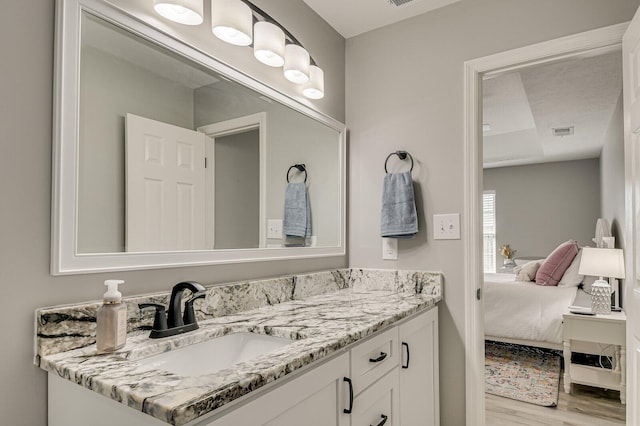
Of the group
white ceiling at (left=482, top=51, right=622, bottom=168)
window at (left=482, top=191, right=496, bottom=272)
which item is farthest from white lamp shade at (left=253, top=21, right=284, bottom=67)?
window at (left=482, top=191, right=496, bottom=272)

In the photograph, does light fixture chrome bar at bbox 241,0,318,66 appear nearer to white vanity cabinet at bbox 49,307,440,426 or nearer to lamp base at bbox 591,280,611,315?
white vanity cabinet at bbox 49,307,440,426

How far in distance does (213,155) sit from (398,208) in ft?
3.30

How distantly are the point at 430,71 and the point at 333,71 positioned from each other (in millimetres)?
546

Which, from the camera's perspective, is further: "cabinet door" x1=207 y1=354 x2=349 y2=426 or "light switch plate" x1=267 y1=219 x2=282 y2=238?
"light switch plate" x1=267 y1=219 x2=282 y2=238

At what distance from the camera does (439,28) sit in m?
2.04

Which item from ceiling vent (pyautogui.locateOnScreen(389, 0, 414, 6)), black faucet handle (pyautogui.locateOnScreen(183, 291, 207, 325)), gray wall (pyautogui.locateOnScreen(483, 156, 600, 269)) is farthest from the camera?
gray wall (pyautogui.locateOnScreen(483, 156, 600, 269))

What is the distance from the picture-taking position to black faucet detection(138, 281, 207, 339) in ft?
3.66

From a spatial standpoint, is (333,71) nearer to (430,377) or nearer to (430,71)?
(430,71)

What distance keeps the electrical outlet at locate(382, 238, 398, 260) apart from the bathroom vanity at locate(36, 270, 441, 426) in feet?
0.92

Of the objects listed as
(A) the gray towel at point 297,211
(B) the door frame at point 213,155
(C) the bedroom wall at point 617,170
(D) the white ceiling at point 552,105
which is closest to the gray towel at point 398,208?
(A) the gray towel at point 297,211

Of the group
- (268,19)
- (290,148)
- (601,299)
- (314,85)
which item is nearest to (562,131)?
(601,299)

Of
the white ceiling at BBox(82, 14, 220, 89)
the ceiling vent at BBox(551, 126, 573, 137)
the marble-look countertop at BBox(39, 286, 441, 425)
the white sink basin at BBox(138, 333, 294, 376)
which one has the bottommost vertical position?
the white sink basin at BBox(138, 333, 294, 376)

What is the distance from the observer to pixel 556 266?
3.87 m

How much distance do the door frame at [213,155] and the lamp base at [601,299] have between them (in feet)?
8.27
